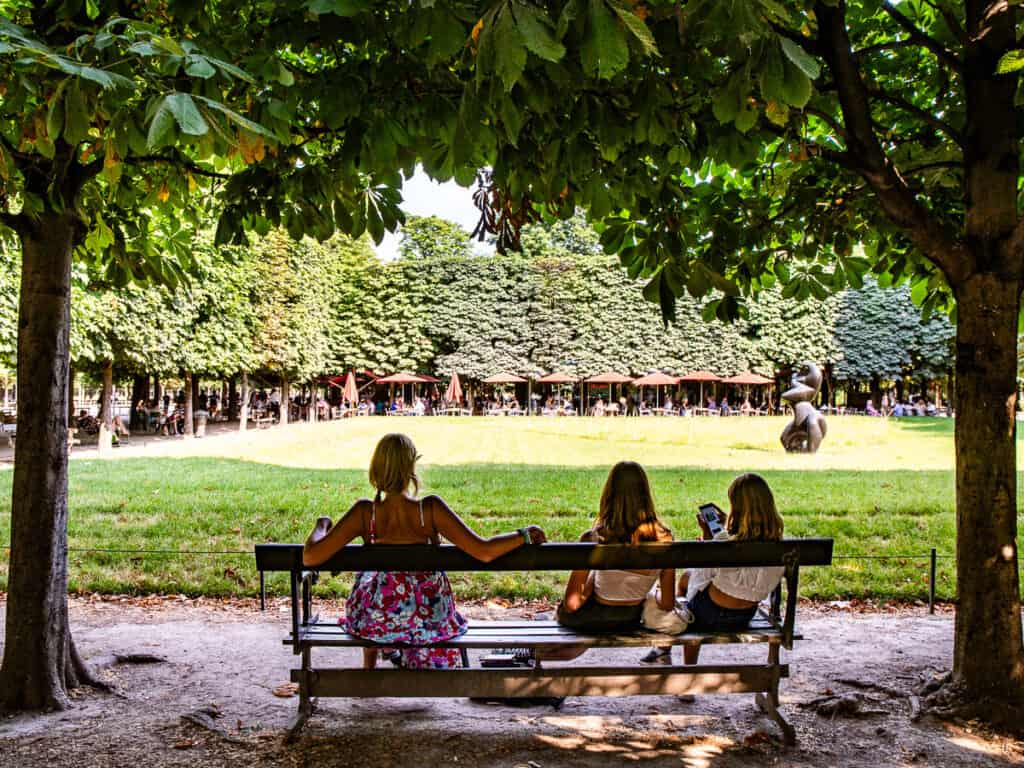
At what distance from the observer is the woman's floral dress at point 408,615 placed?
12.7ft

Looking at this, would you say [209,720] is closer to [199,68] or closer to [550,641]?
[550,641]

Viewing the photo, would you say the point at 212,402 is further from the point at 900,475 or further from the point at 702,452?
the point at 900,475

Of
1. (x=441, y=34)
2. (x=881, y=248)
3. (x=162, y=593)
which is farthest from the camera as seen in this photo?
(x=162, y=593)

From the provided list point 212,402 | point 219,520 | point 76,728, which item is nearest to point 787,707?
point 76,728

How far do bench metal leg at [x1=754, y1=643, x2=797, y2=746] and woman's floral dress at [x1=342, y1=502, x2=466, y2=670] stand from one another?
5.12 ft

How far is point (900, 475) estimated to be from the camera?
15.5 metres

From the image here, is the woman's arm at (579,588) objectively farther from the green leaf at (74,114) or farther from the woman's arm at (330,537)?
the green leaf at (74,114)

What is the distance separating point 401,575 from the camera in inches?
157

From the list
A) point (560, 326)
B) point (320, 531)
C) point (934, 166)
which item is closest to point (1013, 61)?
point (934, 166)

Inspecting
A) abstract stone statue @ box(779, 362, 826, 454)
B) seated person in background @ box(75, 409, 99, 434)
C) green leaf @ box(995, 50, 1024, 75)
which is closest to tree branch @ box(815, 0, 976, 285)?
green leaf @ box(995, 50, 1024, 75)

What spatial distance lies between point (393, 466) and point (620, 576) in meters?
1.26

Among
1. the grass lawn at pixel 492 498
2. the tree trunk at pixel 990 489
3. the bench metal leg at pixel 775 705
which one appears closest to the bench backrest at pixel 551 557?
the bench metal leg at pixel 775 705

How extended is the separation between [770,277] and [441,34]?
4911mm

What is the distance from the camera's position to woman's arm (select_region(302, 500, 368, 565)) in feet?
12.1
